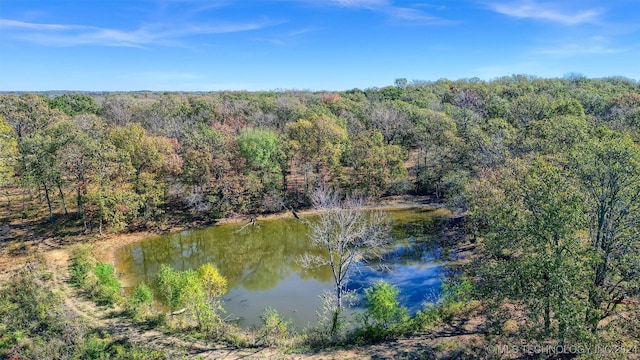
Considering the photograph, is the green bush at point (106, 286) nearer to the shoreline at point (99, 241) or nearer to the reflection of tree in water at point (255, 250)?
the reflection of tree in water at point (255, 250)

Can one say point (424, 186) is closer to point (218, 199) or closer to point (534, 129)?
point (534, 129)

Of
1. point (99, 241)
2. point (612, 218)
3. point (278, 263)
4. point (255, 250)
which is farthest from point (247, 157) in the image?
point (612, 218)

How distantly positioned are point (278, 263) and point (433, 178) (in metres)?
21.7

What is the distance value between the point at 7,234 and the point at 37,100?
117ft

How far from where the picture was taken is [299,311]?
22750mm

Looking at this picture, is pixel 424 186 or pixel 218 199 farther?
pixel 424 186

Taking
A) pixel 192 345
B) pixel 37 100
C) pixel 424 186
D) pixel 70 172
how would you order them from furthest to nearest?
pixel 37 100 < pixel 424 186 < pixel 70 172 < pixel 192 345

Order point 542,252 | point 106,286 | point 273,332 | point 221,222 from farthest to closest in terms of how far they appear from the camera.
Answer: point 221,222 → point 106,286 → point 273,332 → point 542,252

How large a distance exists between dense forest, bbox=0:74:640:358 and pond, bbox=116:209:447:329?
3.02 metres

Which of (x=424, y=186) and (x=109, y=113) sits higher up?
(x=109, y=113)

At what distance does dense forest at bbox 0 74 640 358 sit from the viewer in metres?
14.1

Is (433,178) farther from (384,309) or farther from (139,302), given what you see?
(139,302)

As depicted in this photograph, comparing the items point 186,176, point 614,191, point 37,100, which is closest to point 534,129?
point 614,191

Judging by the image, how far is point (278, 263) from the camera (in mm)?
30688
